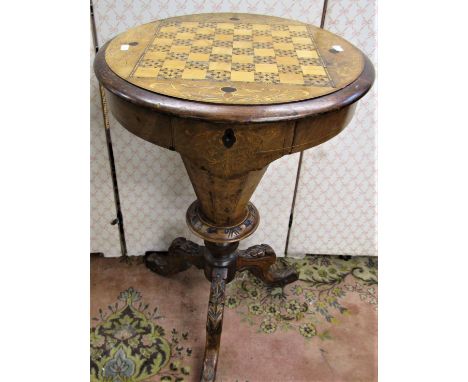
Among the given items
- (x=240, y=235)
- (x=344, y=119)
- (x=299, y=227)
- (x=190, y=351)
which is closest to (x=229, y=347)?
(x=190, y=351)

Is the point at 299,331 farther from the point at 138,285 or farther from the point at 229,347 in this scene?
the point at 138,285

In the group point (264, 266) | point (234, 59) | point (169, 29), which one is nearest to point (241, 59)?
point (234, 59)

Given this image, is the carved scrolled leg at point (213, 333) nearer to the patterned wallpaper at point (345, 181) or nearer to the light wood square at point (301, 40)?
the patterned wallpaper at point (345, 181)

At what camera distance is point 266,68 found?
1176 millimetres

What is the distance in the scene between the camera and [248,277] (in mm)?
2012

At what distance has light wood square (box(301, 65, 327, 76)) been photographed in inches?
45.7

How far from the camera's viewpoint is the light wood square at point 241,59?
1211mm

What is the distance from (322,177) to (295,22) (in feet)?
2.30

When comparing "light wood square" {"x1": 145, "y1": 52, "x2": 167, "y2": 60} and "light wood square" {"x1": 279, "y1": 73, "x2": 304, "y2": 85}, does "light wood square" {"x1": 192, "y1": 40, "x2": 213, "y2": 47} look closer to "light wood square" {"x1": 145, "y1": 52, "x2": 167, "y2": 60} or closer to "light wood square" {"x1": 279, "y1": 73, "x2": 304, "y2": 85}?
"light wood square" {"x1": 145, "y1": 52, "x2": 167, "y2": 60}

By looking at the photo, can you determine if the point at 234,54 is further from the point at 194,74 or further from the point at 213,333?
the point at 213,333

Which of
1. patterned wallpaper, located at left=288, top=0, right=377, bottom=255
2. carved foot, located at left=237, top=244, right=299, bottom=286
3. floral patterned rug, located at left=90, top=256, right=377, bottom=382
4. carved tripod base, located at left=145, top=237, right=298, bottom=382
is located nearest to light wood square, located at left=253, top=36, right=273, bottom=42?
patterned wallpaper, located at left=288, top=0, right=377, bottom=255

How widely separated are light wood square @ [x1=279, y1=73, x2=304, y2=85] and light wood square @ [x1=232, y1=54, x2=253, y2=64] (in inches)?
5.0

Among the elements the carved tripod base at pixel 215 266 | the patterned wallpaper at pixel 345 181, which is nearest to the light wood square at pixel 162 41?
the patterned wallpaper at pixel 345 181

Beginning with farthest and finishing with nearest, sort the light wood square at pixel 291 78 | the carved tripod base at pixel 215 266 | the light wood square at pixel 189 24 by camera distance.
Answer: the carved tripod base at pixel 215 266
the light wood square at pixel 189 24
the light wood square at pixel 291 78
